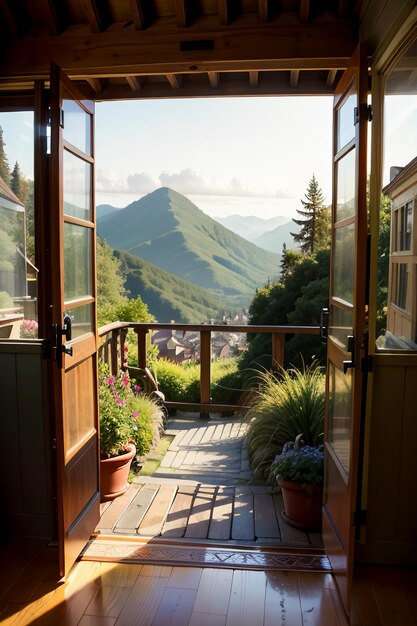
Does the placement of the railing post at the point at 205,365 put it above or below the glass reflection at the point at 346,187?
below

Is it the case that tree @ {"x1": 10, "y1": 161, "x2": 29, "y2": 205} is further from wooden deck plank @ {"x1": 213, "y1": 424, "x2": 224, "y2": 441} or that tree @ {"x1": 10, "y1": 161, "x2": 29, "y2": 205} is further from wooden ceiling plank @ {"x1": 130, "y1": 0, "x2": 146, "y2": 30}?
wooden deck plank @ {"x1": 213, "y1": 424, "x2": 224, "y2": 441}

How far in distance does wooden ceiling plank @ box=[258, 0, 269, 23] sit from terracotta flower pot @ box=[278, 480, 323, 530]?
2458 millimetres

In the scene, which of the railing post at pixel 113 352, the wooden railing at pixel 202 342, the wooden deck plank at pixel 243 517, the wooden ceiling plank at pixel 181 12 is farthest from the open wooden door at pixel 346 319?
the railing post at pixel 113 352

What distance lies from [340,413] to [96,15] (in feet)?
7.46

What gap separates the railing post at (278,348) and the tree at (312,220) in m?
2.20

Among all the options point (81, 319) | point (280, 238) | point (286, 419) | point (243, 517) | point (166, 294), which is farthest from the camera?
point (166, 294)

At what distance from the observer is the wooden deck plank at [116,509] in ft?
9.90

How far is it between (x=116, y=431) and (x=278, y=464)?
1071 mm

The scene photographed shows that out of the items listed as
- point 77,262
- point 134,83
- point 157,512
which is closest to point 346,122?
point 134,83

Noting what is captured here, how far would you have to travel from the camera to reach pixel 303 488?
2.98 metres

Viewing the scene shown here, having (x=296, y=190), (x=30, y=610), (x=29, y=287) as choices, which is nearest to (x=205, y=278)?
(x=296, y=190)

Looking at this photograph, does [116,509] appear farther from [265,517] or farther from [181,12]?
[181,12]

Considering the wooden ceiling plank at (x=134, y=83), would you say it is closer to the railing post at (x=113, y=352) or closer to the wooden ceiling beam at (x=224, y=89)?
the wooden ceiling beam at (x=224, y=89)

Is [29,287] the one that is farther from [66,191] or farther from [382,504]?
[382,504]
